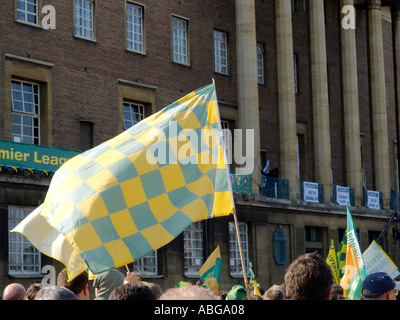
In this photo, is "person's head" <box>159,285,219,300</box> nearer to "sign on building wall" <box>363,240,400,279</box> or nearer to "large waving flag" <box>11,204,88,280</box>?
"large waving flag" <box>11,204,88,280</box>

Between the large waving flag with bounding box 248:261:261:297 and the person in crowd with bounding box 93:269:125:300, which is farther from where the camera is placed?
the large waving flag with bounding box 248:261:261:297

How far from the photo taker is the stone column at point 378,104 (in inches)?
1858

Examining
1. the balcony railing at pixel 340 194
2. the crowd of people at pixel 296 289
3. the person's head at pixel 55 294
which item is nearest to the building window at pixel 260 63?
the balcony railing at pixel 340 194

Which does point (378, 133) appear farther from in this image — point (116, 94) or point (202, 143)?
point (202, 143)

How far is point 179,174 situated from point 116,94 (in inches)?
865

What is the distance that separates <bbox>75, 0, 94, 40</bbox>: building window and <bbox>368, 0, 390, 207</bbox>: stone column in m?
21.7

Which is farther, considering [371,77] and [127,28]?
[371,77]

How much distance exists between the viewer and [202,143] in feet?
34.2

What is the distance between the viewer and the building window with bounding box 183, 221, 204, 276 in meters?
33.7

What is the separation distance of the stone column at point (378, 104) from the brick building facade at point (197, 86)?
0.44 feet

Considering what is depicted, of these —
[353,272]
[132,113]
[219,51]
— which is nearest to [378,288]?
[353,272]

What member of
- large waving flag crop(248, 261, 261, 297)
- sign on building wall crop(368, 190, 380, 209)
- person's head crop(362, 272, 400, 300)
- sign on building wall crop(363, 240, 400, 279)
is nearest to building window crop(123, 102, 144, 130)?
large waving flag crop(248, 261, 261, 297)

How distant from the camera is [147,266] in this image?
3203 cm
